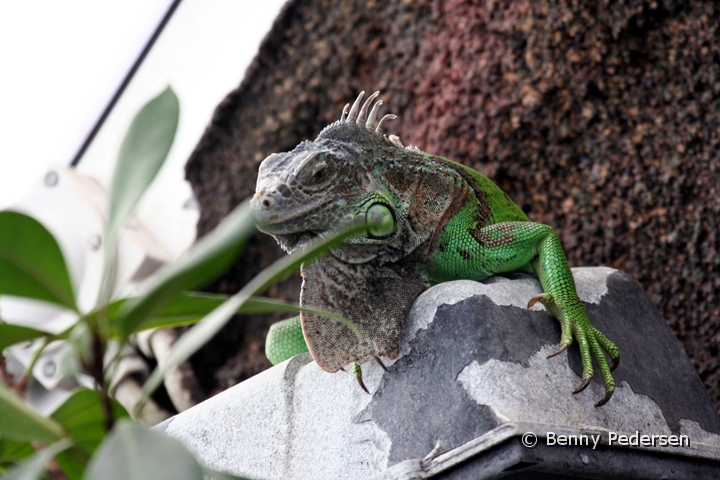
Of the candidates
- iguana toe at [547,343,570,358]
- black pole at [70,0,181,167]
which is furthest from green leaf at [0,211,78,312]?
black pole at [70,0,181,167]

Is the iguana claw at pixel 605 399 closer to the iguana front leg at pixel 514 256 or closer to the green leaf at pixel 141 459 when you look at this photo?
the iguana front leg at pixel 514 256

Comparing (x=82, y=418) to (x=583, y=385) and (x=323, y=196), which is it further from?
(x=583, y=385)

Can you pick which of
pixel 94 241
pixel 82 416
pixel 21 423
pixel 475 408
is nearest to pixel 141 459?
pixel 21 423

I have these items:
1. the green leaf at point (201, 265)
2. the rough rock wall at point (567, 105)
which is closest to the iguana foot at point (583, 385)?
the green leaf at point (201, 265)

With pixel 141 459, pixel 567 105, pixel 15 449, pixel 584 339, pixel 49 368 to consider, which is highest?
pixel 567 105

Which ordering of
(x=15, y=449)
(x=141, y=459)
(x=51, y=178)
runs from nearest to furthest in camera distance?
1. (x=141, y=459)
2. (x=15, y=449)
3. (x=51, y=178)

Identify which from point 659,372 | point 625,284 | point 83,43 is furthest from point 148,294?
point 83,43
